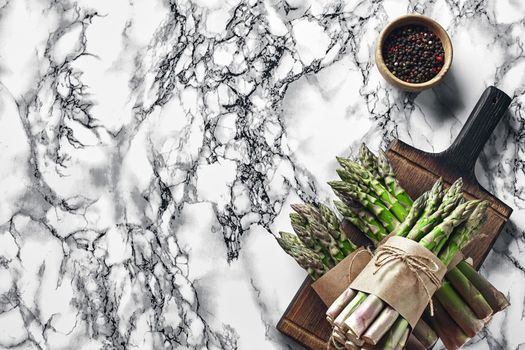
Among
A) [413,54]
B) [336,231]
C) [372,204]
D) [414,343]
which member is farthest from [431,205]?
[413,54]

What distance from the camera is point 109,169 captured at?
2.20m

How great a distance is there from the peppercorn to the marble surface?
0.10m

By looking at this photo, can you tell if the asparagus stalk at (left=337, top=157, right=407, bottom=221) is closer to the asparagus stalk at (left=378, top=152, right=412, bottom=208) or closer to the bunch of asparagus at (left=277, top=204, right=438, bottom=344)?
the asparagus stalk at (left=378, top=152, right=412, bottom=208)

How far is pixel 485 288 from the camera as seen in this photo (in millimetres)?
1924

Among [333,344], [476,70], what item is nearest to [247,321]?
[333,344]

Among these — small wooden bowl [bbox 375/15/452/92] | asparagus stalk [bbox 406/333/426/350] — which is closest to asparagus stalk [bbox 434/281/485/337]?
asparagus stalk [bbox 406/333/426/350]

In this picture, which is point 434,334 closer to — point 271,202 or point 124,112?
point 271,202

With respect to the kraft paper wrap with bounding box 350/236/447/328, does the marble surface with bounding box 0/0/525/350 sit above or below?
above

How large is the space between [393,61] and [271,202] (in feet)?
1.80

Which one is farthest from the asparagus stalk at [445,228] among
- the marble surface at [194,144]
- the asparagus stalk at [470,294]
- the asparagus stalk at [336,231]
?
the marble surface at [194,144]

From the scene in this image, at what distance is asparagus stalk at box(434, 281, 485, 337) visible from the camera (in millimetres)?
1902

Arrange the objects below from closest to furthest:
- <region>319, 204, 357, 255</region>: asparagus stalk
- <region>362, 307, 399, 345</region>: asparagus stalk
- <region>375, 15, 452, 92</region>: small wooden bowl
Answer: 1. <region>362, 307, 399, 345</region>: asparagus stalk
2. <region>319, 204, 357, 255</region>: asparagus stalk
3. <region>375, 15, 452, 92</region>: small wooden bowl

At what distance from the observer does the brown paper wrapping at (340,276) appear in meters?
1.96

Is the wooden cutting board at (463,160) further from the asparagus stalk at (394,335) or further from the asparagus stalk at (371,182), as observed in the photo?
the asparagus stalk at (394,335)
